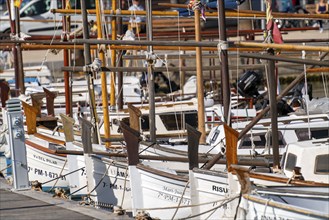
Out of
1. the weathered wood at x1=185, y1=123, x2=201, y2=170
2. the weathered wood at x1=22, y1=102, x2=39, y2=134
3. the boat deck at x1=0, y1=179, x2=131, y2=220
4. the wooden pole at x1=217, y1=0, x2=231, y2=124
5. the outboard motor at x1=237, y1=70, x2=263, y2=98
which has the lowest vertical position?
the boat deck at x1=0, y1=179, x2=131, y2=220

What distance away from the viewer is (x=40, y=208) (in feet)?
57.0

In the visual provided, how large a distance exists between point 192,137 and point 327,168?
192 centimetres

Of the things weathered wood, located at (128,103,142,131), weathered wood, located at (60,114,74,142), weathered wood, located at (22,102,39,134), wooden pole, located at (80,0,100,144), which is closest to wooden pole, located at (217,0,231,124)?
weathered wood, located at (128,103,142,131)

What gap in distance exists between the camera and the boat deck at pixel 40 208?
16602 mm

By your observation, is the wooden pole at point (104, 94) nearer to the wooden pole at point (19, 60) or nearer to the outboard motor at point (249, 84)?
the wooden pole at point (19, 60)

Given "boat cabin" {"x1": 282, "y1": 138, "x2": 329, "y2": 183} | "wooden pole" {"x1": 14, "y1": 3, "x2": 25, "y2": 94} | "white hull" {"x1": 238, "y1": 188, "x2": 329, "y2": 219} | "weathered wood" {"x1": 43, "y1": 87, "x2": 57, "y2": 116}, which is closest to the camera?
"white hull" {"x1": 238, "y1": 188, "x2": 329, "y2": 219}

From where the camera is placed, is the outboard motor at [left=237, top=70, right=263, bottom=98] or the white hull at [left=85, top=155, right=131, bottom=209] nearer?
the white hull at [left=85, top=155, right=131, bottom=209]

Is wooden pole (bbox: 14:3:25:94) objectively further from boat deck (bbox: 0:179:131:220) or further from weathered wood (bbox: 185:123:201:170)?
weathered wood (bbox: 185:123:201:170)

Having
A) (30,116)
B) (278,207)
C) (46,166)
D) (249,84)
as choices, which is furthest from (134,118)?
(249,84)

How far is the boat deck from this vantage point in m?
16.6

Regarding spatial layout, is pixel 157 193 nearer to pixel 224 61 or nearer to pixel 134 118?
pixel 224 61

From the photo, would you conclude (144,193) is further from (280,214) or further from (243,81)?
(243,81)

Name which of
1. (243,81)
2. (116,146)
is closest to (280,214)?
(116,146)

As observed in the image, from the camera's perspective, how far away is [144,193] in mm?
17750
